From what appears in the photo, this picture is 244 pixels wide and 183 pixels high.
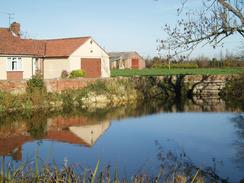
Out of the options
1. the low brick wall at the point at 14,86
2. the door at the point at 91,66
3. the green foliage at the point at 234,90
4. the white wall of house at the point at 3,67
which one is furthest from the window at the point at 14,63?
the green foliage at the point at 234,90

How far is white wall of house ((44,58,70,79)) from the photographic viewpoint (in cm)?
3550

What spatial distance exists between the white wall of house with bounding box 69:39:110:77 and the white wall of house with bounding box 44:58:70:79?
654mm

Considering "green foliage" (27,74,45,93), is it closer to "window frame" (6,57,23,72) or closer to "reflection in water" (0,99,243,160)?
"reflection in water" (0,99,243,160)

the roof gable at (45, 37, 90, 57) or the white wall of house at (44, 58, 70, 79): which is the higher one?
the roof gable at (45, 37, 90, 57)

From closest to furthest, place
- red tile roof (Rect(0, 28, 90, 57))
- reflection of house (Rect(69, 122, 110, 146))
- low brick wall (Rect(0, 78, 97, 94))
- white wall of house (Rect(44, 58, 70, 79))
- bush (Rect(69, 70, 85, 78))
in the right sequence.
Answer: reflection of house (Rect(69, 122, 110, 146)) < low brick wall (Rect(0, 78, 97, 94)) < red tile roof (Rect(0, 28, 90, 57)) < bush (Rect(69, 70, 85, 78)) < white wall of house (Rect(44, 58, 70, 79))

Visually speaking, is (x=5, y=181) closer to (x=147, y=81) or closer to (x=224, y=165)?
(x=224, y=165)

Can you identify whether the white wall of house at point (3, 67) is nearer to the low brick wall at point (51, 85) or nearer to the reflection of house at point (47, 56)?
the reflection of house at point (47, 56)

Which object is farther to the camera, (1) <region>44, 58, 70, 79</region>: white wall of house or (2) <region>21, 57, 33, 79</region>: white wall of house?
(1) <region>44, 58, 70, 79</region>: white wall of house

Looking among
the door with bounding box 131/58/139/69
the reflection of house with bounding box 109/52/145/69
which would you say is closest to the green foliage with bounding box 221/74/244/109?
the door with bounding box 131/58/139/69

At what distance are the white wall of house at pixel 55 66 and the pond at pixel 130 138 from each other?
1181 centimetres

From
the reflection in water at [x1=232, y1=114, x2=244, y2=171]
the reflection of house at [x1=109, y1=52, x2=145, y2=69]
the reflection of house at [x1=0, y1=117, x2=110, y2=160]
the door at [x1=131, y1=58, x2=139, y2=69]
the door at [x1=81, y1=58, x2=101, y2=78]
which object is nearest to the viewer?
the reflection in water at [x1=232, y1=114, x2=244, y2=171]

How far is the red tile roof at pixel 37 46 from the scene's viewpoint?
31019 mm

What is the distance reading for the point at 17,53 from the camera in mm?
30797

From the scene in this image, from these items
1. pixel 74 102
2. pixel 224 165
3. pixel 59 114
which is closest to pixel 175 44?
pixel 224 165
